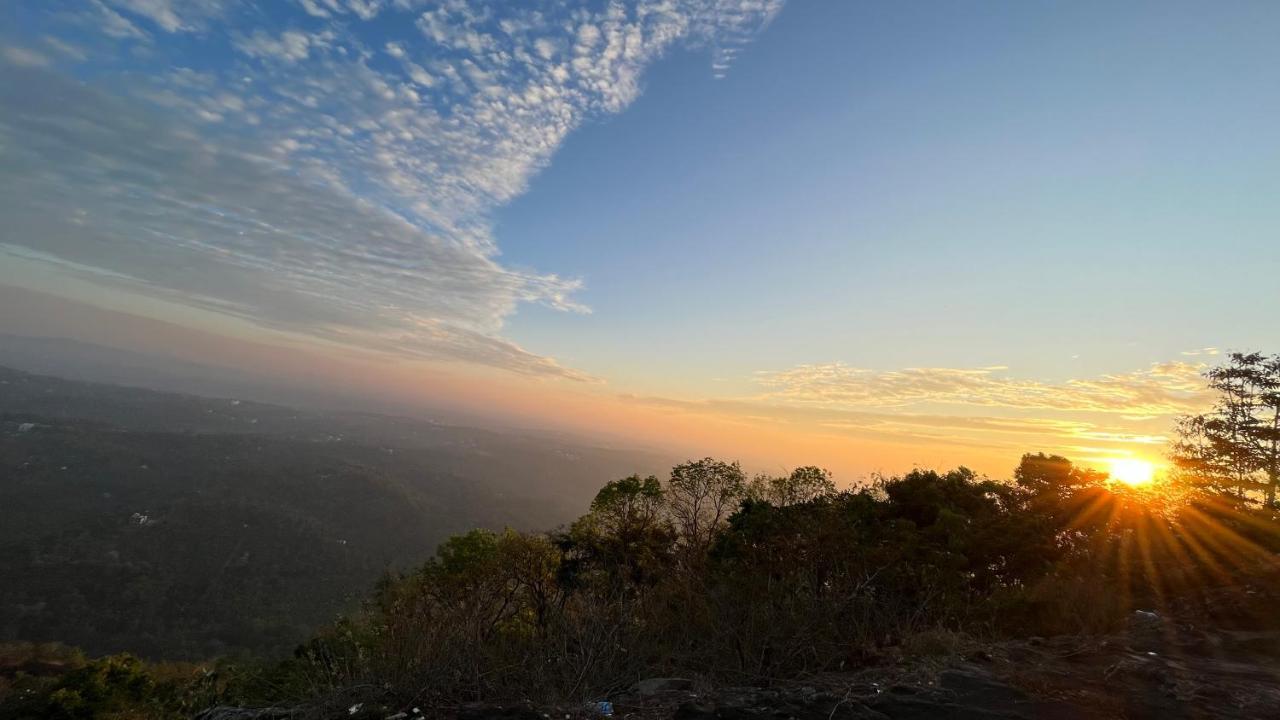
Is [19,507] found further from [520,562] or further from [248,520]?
[520,562]

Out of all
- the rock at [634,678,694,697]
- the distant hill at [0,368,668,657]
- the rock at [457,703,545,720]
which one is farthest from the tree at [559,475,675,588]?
the distant hill at [0,368,668,657]

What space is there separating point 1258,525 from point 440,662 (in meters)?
25.7

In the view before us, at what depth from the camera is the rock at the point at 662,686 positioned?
23.1 feet

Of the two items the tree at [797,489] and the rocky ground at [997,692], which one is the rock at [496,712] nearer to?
the rocky ground at [997,692]

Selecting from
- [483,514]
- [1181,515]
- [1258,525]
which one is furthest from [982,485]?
[483,514]

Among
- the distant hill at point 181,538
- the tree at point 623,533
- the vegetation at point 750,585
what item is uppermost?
the vegetation at point 750,585

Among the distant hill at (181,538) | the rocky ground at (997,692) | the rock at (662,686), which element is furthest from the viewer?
the distant hill at (181,538)

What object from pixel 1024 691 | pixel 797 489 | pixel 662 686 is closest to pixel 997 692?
pixel 1024 691

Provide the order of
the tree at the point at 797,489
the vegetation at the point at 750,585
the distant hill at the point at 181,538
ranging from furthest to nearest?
1. the distant hill at the point at 181,538
2. the tree at the point at 797,489
3. the vegetation at the point at 750,585

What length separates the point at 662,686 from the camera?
7262mm

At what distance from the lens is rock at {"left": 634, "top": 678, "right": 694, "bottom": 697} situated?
7.05m

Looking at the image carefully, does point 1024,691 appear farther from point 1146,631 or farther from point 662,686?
point 1146,631

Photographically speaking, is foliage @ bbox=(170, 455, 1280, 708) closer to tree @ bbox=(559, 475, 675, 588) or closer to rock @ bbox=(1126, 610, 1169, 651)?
tree @ bbox=(559, 475, 675, 588)

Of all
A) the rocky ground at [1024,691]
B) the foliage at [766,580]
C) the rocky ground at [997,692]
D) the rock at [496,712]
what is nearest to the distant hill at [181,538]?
the foliage at [766,580]
